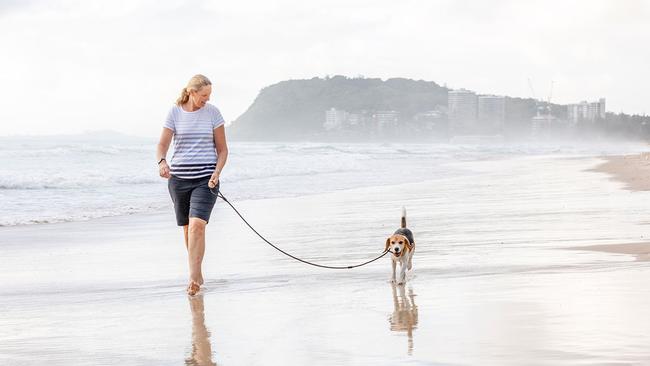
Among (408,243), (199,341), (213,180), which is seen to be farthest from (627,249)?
(199,341)

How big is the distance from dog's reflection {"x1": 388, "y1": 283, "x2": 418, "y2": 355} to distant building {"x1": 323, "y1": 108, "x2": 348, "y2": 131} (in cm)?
15955

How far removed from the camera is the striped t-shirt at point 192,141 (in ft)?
22.8

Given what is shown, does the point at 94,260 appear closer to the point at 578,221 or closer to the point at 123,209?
the point at 578,221

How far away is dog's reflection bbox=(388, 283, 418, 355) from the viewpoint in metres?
5.08

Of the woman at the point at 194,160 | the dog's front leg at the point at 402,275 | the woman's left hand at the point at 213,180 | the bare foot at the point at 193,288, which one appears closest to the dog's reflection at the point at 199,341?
the bare foot at the point at 193,288

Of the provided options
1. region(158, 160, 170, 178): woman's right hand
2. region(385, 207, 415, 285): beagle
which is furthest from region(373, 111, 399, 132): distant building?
region(158, 160, 170, 178): woman's right hand

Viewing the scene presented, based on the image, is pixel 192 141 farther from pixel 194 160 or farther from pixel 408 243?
pixel 408 243

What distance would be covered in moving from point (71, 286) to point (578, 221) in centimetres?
682

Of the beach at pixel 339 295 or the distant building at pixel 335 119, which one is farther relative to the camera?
the distant building at pixel 335 119

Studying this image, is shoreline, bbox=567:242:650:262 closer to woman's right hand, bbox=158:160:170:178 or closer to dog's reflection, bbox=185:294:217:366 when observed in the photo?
dog's reflection, bbox=185:294:217:366

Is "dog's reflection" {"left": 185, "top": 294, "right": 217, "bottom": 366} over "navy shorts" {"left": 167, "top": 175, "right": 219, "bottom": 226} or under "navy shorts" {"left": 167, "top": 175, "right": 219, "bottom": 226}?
under

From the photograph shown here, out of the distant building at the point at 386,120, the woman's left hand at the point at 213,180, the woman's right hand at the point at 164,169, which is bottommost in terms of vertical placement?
the distant building at the point at 386,120

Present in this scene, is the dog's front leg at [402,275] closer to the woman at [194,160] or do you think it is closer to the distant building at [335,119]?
the woman at [194,160]

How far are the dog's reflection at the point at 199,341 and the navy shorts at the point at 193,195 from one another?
83 centimetres
